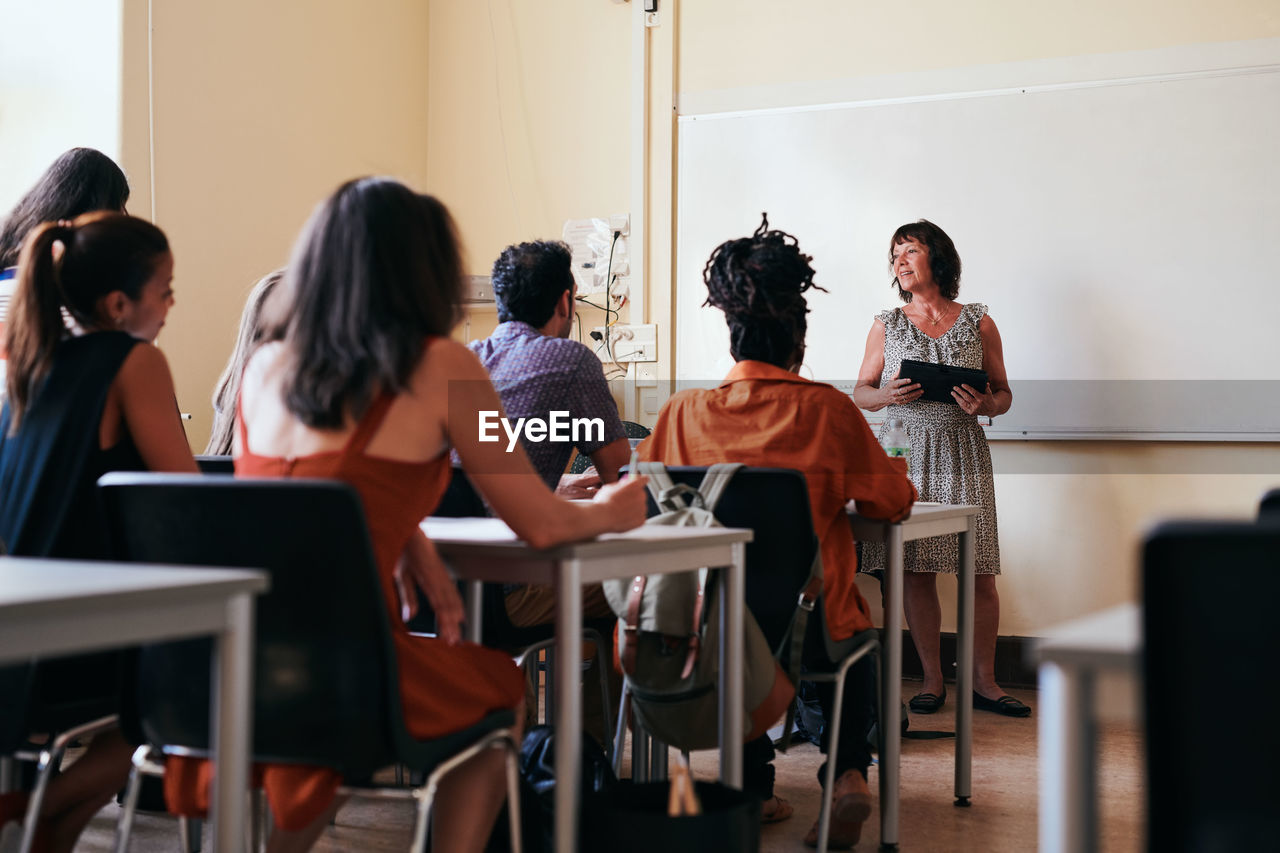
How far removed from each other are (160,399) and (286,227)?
9.02 feet

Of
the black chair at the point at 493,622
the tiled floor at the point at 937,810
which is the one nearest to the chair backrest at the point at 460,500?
the black chair at the point at 493,622

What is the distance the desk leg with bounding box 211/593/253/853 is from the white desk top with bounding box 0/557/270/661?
48 mm

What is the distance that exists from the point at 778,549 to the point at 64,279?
49.8 inches

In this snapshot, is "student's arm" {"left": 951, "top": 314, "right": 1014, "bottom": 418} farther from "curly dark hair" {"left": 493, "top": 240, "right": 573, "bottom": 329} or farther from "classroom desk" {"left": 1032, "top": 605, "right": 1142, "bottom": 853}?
"classroom desk" {"left": 1032, "top": 605, "right": 1142, "bottom": 853}

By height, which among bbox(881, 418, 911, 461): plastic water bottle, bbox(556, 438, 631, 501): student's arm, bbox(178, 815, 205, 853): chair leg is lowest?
bbox(178, 815, 205, 853): chair leg

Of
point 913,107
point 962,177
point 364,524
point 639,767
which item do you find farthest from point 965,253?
point 364,524

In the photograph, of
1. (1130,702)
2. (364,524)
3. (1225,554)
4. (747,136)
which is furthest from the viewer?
(747,136)

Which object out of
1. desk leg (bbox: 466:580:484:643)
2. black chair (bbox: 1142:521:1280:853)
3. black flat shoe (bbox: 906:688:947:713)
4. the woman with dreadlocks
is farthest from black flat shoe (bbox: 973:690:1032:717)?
black chair (bbox: 1142:521:1280:853)

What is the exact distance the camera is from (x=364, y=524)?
136 centimetres

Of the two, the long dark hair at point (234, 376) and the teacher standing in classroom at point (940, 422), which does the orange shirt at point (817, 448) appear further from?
the teacher standing in classroom at point (940, 422)

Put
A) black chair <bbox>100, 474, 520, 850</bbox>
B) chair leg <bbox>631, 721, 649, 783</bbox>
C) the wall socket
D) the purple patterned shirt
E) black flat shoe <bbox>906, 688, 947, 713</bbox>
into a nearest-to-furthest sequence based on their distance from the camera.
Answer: black chair <bbox>100, 474, 520, 850</bbox>, chair leg <bbox>631, 721, 649, 783</bbox>, the purple patterned shirt, black flat shoe <bbox>906, 688, 947, 713</bbox>, the wall socket

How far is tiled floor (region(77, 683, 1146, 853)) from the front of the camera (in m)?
2.46

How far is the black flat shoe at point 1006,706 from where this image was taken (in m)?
3.73

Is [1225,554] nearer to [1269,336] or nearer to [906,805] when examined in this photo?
[906,805]
